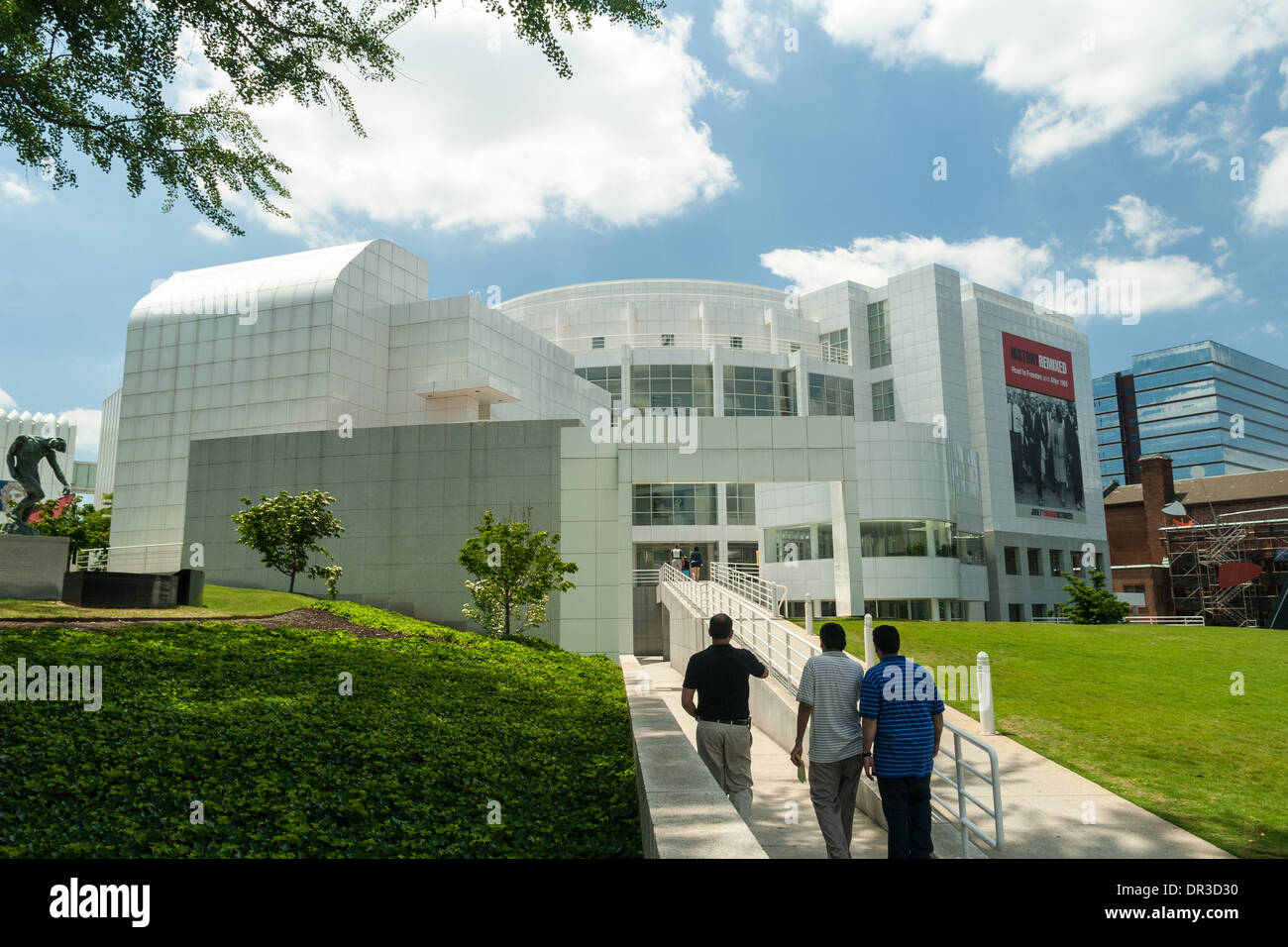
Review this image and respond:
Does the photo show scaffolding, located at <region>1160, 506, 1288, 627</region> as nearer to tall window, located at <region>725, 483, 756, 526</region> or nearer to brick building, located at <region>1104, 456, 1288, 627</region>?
brick building, located at <region>1104, 456, 1288, 627</region>

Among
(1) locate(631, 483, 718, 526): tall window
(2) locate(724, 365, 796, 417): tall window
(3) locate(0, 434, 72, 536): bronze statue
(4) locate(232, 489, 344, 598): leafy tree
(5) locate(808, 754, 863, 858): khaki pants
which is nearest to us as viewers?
(5) locate(808, 754, 863, 858): khaki pants

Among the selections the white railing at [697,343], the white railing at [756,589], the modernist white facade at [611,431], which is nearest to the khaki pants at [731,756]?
the white railing at [756,589]

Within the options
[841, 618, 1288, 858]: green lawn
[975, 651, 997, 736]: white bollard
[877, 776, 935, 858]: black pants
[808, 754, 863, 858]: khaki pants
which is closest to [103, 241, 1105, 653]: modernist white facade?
[841, 618, 1288, 858]: green lawn

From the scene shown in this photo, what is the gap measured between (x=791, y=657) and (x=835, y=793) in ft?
25.5

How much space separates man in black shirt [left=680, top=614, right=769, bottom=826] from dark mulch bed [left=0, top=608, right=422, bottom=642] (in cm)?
1052

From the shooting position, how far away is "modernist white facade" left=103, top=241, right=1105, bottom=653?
83.1 ft

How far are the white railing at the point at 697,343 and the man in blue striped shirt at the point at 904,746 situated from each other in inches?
2114

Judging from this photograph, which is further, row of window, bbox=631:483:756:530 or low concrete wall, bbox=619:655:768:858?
row of window, bbox=631:483:756:530

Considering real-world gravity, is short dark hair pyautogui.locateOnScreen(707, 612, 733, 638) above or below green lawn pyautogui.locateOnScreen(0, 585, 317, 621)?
above

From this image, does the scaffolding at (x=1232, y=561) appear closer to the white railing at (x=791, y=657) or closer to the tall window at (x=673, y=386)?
the tall window at (x=673, y=386)
